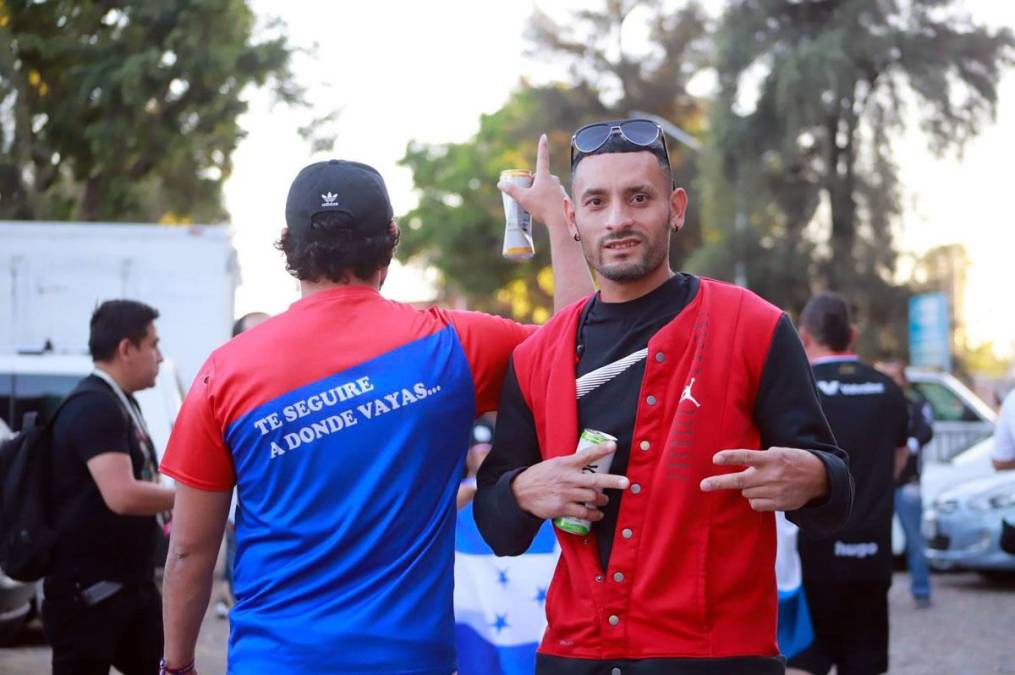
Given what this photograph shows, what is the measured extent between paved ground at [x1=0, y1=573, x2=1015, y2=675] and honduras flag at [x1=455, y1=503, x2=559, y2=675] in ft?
14.6

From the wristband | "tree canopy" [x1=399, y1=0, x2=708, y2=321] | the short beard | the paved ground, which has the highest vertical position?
"tree canopy" [x1=399, y1=0, x2=708, y2=321]

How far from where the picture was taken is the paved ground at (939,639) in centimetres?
970

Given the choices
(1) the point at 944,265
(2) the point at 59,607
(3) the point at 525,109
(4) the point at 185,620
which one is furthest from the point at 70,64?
(3) the point at 525,109

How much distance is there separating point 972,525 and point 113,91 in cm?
1342

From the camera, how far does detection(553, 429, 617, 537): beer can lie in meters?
3.05

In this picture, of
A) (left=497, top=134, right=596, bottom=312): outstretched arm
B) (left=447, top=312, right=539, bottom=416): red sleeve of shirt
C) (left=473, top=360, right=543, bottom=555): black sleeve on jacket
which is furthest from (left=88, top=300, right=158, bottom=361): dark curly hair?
(left=473, top=360, right=543, bottom=555): black sleeve on jacket

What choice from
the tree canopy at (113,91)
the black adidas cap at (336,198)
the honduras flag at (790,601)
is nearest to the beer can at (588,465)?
the black adidas cap at (336,198)

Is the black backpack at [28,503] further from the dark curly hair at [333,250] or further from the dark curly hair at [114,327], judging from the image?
the dark curly hair at [333,250]

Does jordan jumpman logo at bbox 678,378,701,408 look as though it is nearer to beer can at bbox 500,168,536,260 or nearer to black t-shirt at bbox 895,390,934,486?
beer can at bbox 500,168,536,260

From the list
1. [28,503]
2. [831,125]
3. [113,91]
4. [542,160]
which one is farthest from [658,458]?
[831,125]

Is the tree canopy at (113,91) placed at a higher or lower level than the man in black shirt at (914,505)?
higher

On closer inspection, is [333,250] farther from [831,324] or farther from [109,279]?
[109,279]

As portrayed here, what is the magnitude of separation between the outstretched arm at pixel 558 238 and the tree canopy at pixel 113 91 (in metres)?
17.6

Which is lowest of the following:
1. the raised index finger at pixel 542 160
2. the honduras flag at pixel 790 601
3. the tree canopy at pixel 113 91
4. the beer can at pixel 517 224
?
the honduras flag at pixel 790 601
